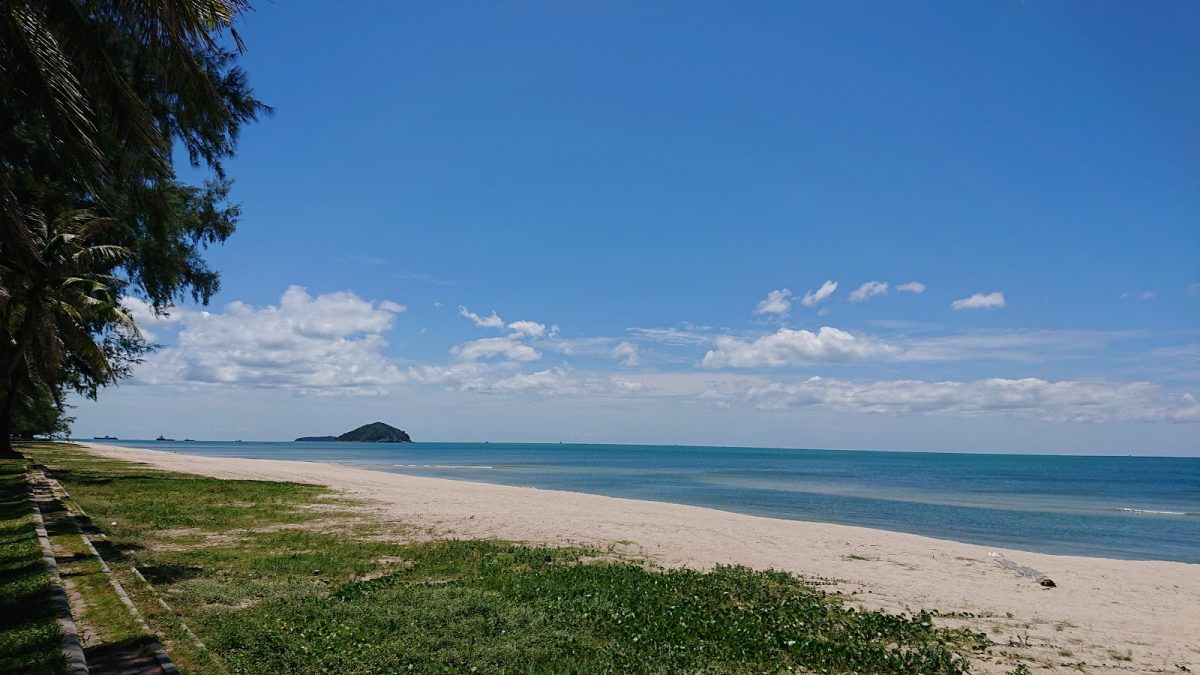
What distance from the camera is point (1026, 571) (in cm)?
1480

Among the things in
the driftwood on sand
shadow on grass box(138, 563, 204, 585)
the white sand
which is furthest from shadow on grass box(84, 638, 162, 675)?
the driftwood on sand

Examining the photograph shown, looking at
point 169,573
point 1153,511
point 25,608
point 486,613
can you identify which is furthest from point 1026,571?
point 1153,511

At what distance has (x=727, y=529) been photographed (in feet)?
65.9

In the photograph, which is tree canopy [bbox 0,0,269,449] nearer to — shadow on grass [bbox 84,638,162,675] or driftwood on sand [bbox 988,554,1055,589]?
shadow on grass [bbox 84,638,162,675]

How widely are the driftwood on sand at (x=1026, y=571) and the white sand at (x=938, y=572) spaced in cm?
16

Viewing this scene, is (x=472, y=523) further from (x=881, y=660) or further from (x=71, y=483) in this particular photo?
(x=71, y=483)

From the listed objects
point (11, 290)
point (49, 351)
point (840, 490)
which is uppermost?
point (11, 290)

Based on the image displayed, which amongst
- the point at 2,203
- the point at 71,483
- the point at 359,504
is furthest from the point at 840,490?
the point at 2,203

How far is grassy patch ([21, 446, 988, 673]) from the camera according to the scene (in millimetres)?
7207

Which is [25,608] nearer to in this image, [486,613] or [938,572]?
[486,613]

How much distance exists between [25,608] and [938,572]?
1505cm

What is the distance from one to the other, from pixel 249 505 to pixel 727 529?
43.8ft

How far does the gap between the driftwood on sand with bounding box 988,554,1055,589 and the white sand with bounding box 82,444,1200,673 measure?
0.54 ft

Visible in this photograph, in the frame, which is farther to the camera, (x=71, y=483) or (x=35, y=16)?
(x=71, y=483)
